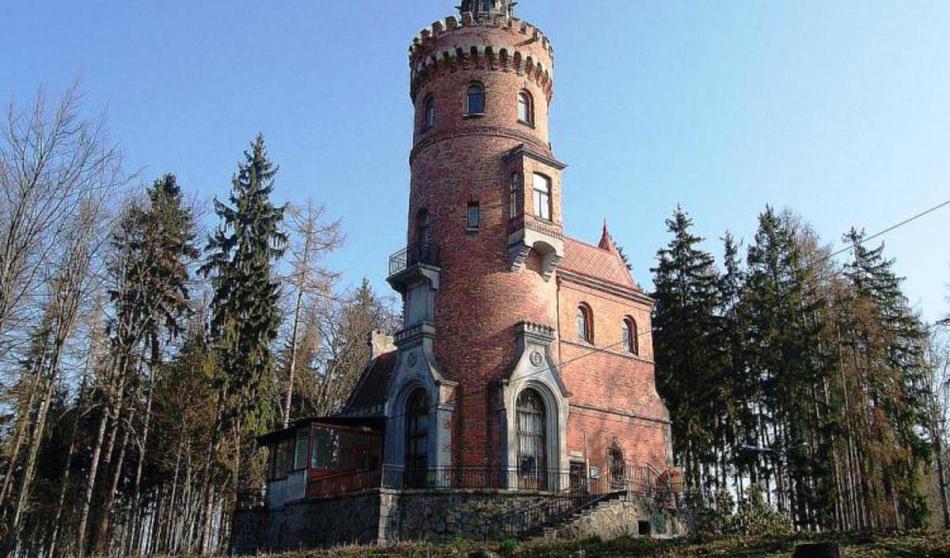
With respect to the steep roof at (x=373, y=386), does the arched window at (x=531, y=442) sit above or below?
below

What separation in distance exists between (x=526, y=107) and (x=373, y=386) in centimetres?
1094

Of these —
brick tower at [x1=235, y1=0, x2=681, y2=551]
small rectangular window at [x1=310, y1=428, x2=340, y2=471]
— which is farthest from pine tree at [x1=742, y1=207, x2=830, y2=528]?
small rectangular window at [x1=310, y1=428, x2=340, y2=471]

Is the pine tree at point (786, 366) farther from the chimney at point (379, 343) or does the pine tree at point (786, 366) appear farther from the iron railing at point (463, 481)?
the chimney at point (379, 343)

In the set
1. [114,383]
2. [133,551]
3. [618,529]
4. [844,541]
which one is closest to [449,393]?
[618,529]

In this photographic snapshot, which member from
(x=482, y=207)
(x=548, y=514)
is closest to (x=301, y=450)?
(x=548, y=514)

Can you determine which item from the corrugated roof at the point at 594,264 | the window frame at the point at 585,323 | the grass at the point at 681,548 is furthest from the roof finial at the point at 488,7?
the grass at the point at 681,548

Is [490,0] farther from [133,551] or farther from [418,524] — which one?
[133,551]

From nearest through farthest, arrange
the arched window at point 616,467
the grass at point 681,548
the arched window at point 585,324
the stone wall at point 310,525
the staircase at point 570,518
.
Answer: the grass at point 681,548 → the staircase at point 570,518 → the stone wall at point 310,525 → the arched window at point 616,467 → the arched window at point 585,324

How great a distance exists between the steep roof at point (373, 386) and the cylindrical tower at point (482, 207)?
3.87 meters

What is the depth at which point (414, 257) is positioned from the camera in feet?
84.9

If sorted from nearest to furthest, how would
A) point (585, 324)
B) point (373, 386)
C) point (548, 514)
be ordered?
point (548, 514) → point (585, 324) → point (373, 386)

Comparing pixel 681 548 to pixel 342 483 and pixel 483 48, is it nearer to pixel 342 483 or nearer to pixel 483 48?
pixel 342 483

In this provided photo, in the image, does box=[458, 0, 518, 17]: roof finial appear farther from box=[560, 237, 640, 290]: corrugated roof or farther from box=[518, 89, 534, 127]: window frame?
box=[560, 237, 640, 290]: corrugated roof

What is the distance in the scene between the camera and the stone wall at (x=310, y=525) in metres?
21.2
